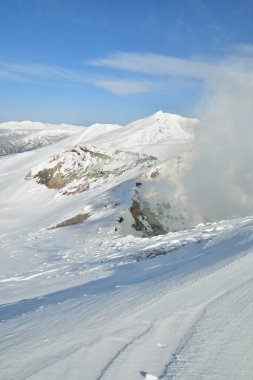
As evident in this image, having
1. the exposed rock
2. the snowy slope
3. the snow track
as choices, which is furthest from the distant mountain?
the snowy slope

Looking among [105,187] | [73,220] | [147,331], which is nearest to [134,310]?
[147,331]

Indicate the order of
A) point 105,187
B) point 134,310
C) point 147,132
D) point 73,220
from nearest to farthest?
1. point 134,310
2. point 73,220
3. point 105,187
4. point 147,132

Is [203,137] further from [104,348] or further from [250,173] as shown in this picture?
[104,348]

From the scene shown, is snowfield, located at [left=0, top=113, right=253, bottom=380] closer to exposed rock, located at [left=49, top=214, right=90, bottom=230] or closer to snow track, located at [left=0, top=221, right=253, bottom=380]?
snow track, located at [left=0, top=221, right=253, bottom=380]

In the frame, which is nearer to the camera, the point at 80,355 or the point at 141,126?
the point at 80,355

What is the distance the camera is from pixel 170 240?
13469 millimetres

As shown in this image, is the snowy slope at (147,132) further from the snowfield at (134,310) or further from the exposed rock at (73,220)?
the snowfield at (134,310)

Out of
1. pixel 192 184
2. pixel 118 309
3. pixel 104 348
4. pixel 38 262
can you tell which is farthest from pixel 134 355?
pixel 192 184

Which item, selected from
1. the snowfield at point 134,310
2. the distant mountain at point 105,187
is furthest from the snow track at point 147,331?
the distant mountain at point 105,187

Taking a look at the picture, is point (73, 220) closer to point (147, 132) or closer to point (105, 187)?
point (105, 187)

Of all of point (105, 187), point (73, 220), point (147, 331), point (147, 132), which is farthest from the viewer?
point (147, 132)

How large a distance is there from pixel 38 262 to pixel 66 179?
21400 mm

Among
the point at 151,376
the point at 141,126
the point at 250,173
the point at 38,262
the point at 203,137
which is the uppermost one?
the point at 141,126

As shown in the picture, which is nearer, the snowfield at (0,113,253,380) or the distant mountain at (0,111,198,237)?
the snowfield at (0,113,253,380)
